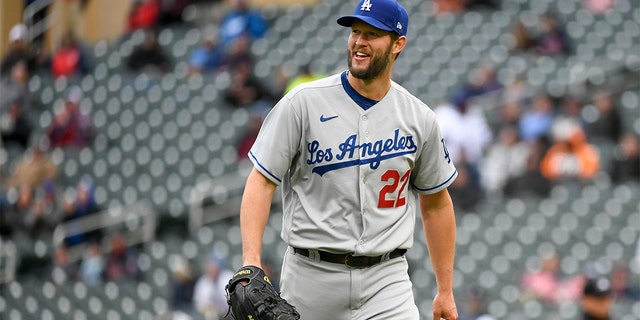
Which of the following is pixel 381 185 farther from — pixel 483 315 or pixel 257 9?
pixel 257 9

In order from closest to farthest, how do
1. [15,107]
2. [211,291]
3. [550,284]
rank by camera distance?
[550,284] → [211,291] → [15,107]

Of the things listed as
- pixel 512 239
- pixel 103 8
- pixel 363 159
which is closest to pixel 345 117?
pixel 363 159

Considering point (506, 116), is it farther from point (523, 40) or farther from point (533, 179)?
point (523, 40)

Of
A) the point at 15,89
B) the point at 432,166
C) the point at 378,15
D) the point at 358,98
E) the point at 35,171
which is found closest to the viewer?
the point at 378,15

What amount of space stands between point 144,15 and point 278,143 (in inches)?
498

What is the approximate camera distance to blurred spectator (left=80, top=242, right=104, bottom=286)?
477 inches

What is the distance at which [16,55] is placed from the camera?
15586mm

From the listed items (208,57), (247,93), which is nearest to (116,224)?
(247,93)

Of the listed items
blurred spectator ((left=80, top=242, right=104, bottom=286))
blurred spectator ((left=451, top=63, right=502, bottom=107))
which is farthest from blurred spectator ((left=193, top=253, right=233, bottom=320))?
blurred spectator ((left=451, top=63, right=502, bottom=107))

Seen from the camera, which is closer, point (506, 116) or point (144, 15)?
point (506, 116)

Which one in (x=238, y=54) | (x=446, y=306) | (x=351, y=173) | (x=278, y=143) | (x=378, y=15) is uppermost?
(x=378, y=15)

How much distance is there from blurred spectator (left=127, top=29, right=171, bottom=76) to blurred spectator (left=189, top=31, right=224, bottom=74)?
0.45m

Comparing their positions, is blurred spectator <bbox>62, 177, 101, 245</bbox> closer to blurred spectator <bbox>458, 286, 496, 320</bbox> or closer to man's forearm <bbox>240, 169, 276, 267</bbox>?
blurred spectator <bbox>458, 286, 496, 320</bbox>

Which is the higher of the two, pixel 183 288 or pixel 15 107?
pixel 15 107
